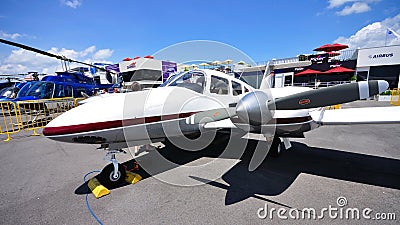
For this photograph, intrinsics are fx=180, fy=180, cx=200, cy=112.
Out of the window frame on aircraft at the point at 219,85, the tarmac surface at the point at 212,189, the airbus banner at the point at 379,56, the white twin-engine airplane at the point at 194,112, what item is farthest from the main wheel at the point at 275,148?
the airbus banner at the point at 379,56

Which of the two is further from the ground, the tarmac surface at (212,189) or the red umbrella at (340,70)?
the red umbrella at (340,70)

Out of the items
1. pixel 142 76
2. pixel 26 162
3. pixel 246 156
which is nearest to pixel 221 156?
pixel 246 156

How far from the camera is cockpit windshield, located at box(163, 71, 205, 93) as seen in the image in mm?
3973

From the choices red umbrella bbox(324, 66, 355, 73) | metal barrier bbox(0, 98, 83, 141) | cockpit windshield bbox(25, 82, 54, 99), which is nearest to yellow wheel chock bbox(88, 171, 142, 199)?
metal barrier bbox(0, 98, 83, 141)

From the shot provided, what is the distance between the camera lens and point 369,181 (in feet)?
11.9

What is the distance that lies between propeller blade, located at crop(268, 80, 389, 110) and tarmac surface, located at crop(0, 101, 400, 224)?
1.67m

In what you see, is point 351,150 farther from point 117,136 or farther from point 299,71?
point 299,71

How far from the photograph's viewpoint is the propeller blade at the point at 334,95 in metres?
2.49

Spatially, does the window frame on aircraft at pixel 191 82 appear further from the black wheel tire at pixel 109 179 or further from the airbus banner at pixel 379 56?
the airbus banner at pixel 379 56

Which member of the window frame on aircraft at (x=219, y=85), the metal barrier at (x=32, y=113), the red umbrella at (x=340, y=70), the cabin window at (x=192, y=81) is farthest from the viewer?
the red umbrella at (x=340, y=70)

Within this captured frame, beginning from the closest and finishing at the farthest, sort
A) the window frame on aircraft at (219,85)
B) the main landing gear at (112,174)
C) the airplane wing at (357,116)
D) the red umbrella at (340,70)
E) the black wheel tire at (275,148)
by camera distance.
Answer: the main landing gear at (112,174) < the airplane wing at (357,116) < the window frame on aircraft at (219,85) < the black wheel tire at (275,148) < the red umbrella at (340,70)

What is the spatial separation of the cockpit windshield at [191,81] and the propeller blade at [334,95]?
5.19ft

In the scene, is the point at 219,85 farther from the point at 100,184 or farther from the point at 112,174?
the point at 100,184

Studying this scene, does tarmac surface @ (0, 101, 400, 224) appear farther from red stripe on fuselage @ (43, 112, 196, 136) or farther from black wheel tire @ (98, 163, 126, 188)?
red stripe on fuselage @ (43, 112, 196, 136)
